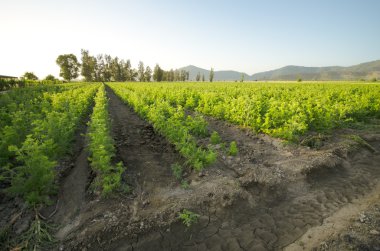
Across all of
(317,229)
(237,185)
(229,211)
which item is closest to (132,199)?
(229,211)

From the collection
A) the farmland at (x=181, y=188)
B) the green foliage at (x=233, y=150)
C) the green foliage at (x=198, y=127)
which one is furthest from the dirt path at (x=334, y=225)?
the green foliage at (x=198, y=127)

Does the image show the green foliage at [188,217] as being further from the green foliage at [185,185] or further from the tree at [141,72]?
the tree at [141,72]

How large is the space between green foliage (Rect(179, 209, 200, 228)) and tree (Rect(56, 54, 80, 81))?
99.9 meters

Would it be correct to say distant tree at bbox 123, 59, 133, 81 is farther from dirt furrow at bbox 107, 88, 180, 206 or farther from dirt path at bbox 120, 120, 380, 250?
dirt path at bbox 120, 120, 380, 250

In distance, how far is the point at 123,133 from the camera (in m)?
9.47

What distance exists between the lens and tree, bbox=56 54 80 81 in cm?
8761


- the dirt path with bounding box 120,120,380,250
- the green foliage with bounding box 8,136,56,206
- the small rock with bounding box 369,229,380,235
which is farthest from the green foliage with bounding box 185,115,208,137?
the small rock with bounding box 369,229,380,235

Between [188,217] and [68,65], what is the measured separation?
102 meters

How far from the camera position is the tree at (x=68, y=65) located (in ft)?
287

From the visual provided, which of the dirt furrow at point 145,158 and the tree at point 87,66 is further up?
the tree at point 87,66

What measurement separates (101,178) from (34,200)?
1.32 m

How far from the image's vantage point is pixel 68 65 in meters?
89.2

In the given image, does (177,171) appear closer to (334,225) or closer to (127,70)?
(334,225)

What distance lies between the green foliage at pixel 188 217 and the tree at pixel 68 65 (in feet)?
328
